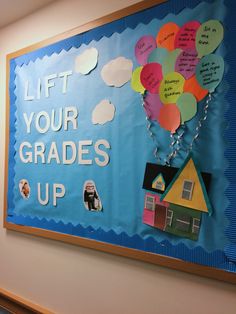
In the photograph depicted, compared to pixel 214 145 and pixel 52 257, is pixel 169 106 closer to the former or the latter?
pixel 214 145

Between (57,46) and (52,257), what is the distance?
1154 mm

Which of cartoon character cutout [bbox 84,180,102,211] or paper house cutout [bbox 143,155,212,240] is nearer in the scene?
paper house cutout [bbox 143,155,212,240]

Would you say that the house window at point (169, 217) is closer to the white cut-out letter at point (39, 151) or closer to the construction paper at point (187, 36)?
the construction paper at point (187, 36)

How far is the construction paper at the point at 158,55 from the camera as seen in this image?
126 cm

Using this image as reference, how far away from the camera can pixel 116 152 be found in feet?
4.65

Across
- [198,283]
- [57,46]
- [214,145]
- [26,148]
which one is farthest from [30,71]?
[198,283]

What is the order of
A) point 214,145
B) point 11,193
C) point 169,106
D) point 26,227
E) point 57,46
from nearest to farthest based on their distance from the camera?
point 214,145
point 169,106
point 57,46
point 26,227
point 11,193

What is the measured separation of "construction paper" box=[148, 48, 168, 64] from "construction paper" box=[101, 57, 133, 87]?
103 mm

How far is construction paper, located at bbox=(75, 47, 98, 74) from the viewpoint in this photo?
4.99ft

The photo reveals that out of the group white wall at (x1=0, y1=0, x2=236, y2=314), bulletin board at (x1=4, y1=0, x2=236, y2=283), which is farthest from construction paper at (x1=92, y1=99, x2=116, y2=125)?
white wall at (x1=0, y1=0, x2=236, y2=314)

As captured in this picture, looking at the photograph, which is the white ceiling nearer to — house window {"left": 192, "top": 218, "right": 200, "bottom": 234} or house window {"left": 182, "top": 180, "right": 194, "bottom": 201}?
house window {"left": 182, "top": 180, "right": 194, "bottom": 201}

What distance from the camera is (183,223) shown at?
117cm

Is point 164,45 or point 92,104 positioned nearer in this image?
point 164,45

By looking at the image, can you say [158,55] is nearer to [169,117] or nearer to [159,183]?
[169,117]
